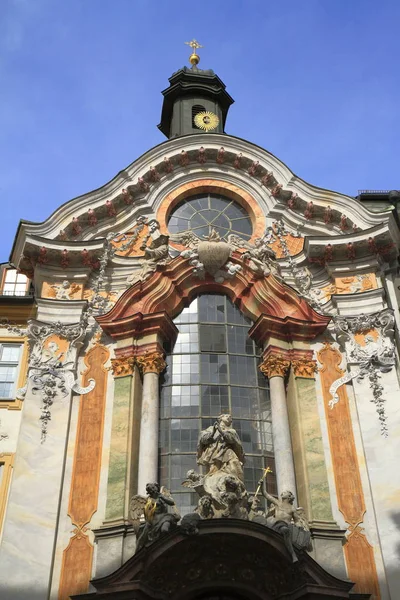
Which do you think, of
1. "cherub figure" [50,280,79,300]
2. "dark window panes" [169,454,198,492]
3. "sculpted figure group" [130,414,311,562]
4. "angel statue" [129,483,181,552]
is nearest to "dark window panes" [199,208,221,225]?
"cherub figure" [50,280,79,300]

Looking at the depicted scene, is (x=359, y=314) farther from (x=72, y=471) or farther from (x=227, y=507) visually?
(x=72, y=471)

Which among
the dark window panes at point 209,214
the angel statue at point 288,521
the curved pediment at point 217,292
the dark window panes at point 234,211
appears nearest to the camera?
the angel statue at point 288,521

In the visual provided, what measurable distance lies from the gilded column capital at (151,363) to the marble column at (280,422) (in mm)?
2421

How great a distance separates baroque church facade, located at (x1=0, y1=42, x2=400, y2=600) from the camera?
13539mm

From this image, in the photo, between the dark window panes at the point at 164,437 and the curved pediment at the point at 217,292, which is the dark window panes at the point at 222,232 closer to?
the curved pediment at the point at 217,292

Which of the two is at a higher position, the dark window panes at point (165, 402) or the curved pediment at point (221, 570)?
the dark window panes at point (165, 402)

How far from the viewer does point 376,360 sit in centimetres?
1656

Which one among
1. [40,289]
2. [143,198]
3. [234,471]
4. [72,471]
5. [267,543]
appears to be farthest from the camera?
[143,198]

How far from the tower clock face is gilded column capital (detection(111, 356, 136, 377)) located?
11935 millimetres

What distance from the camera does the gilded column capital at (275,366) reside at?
16.5 metres

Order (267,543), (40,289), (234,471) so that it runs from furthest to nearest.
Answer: (40,289) → (234,471) → (267,543)

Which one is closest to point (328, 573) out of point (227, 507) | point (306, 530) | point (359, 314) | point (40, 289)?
point (306, 530)

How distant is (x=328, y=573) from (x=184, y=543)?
2738 millimetres

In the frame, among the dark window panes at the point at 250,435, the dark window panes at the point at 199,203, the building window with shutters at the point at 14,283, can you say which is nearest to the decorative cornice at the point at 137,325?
the dark window panes at the point at 250,435
